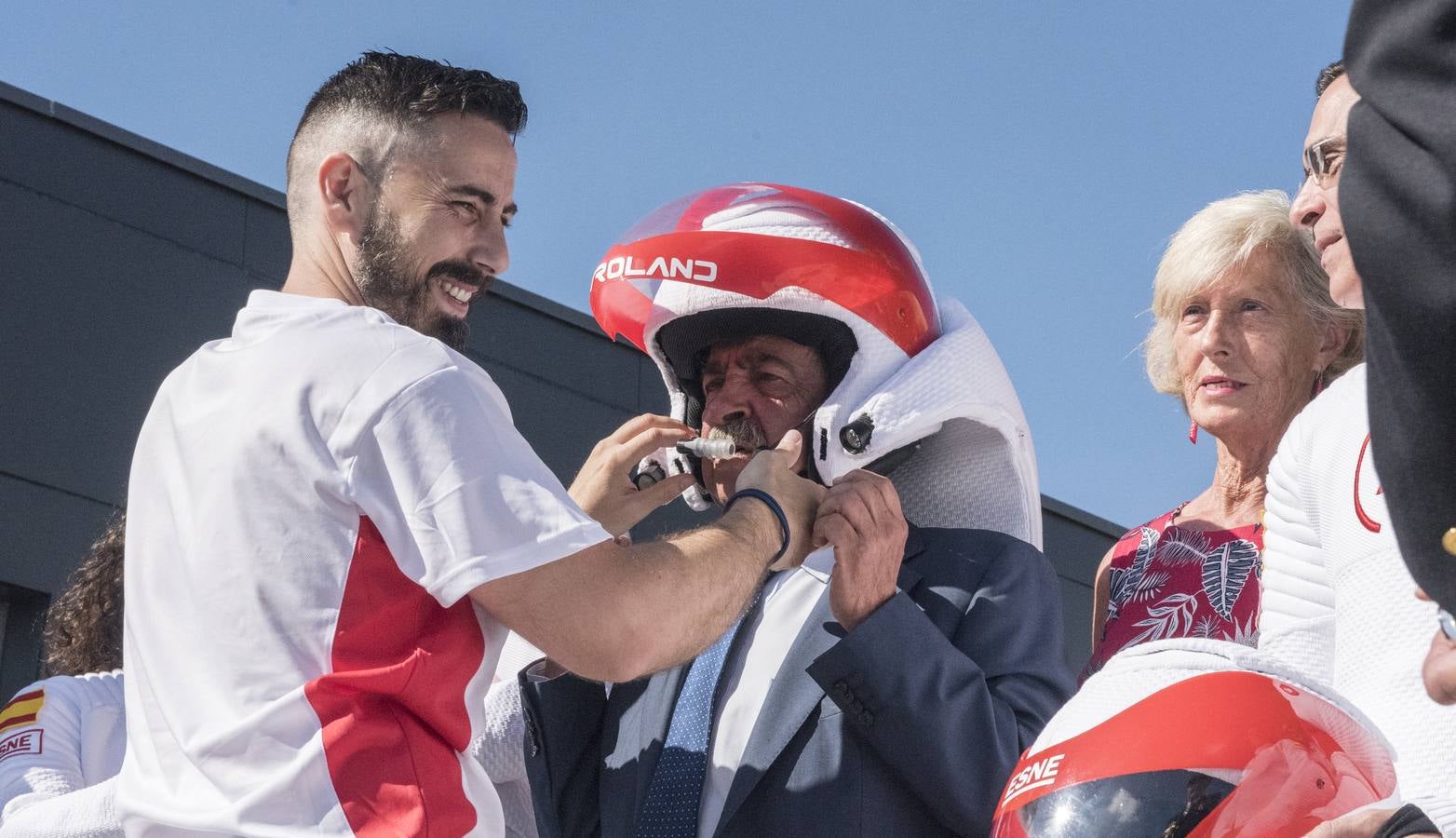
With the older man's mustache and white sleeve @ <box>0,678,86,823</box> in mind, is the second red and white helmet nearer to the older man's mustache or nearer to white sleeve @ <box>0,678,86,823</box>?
the older man's mustache

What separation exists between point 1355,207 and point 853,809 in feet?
5.84

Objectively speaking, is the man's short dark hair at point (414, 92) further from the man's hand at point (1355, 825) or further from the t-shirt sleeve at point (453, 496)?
the man's hand at point (1355, 825)

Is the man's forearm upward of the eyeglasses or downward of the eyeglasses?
downward

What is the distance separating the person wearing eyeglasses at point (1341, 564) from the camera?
267cm

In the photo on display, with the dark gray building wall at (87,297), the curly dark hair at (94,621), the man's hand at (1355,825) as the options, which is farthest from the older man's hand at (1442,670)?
the dark gray building wall at (87,297)

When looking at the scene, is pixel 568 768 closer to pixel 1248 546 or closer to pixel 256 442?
pixel 256 442

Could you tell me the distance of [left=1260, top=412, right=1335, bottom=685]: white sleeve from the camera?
3.02 meters

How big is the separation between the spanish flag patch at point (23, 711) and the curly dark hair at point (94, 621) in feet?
1.10

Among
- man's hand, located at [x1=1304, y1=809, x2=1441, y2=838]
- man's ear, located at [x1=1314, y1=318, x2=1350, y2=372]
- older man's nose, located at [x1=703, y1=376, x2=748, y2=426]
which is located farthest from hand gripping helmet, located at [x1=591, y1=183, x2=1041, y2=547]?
man's hand, located at [x1=1304, y1=809, x2=1441, y2=838]

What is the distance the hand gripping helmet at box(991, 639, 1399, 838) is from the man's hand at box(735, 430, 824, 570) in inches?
26.9

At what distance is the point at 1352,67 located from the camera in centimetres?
162

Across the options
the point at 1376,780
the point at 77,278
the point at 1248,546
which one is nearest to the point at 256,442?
the point at 1376,780

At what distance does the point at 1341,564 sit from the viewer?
2930 millimetres

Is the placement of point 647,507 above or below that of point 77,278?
below
